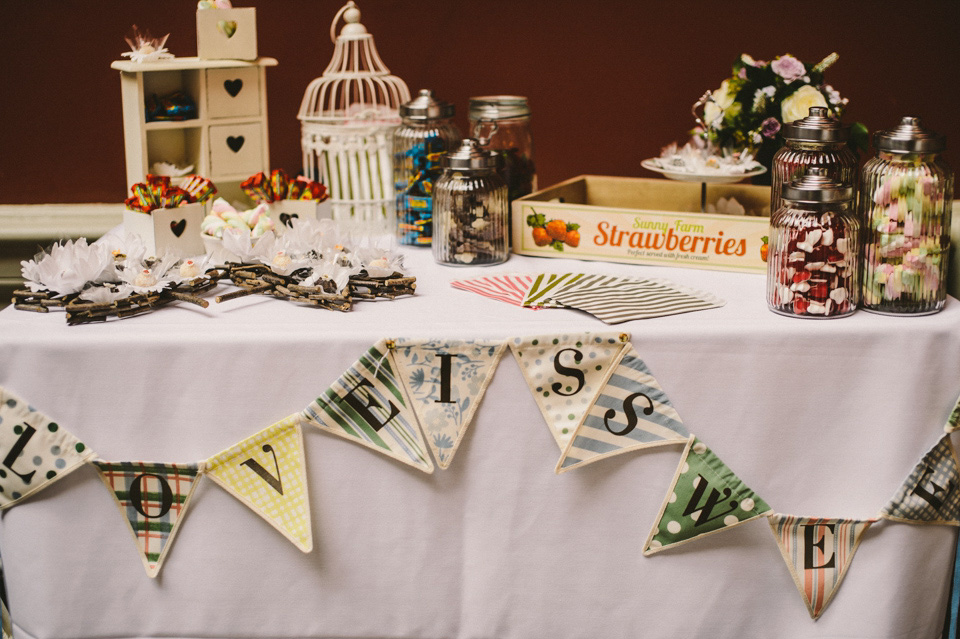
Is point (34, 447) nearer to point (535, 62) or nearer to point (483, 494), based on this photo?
point (483, 494)

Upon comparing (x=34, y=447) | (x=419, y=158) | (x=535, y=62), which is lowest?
(x=34, y=447)

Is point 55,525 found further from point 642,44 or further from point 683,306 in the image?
point 642,44

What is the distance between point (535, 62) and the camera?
7.50 feet

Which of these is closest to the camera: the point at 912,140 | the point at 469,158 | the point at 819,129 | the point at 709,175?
the point at 912,140

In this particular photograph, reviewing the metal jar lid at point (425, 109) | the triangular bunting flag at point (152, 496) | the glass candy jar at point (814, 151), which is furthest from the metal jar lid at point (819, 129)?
the triangular bunting flag at point (152, 496)

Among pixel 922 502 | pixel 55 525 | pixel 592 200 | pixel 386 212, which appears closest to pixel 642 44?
pixel 592 200

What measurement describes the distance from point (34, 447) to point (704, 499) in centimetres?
85

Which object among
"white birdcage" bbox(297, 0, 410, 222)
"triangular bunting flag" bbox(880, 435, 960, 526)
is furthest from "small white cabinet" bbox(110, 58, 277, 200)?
"triangular bunting flag" bbox(880, 435, 960, 526)

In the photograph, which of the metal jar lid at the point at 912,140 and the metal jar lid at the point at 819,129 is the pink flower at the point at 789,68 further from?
the metal jar lid at the point at 912,140

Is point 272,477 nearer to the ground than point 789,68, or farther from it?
nearer to the ground

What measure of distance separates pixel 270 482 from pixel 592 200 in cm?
87

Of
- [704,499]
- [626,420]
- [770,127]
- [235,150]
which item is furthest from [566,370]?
[235,150]

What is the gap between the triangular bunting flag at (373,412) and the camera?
1.15 m

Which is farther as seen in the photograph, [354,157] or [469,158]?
[354,157]
